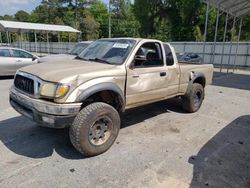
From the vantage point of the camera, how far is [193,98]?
20.0 feet

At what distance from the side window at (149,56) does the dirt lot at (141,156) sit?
138 centimetres

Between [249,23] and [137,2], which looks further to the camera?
[137,2]

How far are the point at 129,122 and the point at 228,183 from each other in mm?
2626

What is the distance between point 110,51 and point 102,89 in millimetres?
1139

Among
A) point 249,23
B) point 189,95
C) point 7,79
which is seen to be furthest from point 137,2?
point 189,95

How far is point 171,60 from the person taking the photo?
5.25 metres

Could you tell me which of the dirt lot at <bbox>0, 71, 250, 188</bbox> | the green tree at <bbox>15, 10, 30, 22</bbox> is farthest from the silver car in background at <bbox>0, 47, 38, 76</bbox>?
the green tree at <bbox>15, 10, 30, 22</bbox>

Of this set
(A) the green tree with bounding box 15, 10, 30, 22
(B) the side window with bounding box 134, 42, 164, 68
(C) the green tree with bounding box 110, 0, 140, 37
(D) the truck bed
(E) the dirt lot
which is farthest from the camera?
(A) the green tree with bounding box 15, 10, 30, 22

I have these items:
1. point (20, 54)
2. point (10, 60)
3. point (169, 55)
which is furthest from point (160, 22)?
point (169, 55)

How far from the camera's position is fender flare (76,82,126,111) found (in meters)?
3.42

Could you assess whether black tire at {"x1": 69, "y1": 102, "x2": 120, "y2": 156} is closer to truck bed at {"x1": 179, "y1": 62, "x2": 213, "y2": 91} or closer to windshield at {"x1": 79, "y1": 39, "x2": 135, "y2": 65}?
windshield at {"x1": 79, "y1": 39, "x2": 135, "y2": 65}

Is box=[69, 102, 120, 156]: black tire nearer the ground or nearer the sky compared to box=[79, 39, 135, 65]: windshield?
nearer the ground

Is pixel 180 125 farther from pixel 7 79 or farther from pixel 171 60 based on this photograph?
pixel 7 79

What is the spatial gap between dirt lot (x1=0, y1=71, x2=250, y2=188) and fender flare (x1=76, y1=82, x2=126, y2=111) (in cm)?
87
